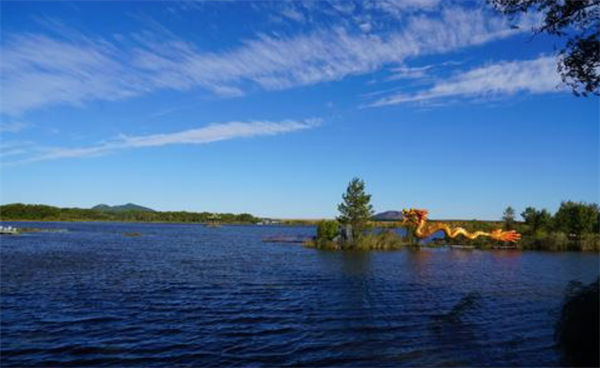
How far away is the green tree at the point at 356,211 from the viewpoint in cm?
6788

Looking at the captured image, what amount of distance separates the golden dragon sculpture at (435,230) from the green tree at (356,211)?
32.5ft

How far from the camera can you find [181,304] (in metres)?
24.0

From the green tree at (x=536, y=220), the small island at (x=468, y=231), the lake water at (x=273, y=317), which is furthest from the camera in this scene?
the green tree at (x=536, y=220)

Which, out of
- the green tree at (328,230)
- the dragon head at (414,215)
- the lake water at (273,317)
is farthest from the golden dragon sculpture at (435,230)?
the lake water at (273,317)

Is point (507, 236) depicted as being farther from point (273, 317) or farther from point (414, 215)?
point (273, 317)

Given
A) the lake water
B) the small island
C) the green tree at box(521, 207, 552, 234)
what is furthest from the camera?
the green tree at box(521, 207, 552, 234)

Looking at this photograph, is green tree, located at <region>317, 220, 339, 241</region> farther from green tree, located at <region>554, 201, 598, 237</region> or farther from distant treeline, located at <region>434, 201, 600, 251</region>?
green tree, located at <region>554, 201, 598, 237</region>

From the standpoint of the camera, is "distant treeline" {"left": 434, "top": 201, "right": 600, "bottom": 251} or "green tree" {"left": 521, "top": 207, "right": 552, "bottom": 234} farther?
"green tree" {"left": 521, "top": 207, "right": 552, "bottom": 234}

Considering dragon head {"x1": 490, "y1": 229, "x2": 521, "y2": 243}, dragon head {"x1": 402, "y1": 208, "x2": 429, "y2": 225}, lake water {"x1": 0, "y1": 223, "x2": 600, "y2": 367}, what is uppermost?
dragon head {"x1": 402, "y1": 208, "x2": 429, "y2": 225}

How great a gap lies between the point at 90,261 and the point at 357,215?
119 feet

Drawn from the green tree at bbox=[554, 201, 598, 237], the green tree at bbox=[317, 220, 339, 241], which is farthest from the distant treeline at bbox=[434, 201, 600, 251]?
the green tree at bbox=[317, 220, 339, 241]

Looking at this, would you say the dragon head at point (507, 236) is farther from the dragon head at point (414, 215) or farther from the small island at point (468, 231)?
the dragon head at point (414, 215)

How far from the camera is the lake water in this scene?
15516 mm

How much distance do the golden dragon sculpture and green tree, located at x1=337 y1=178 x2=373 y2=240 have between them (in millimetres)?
9910
